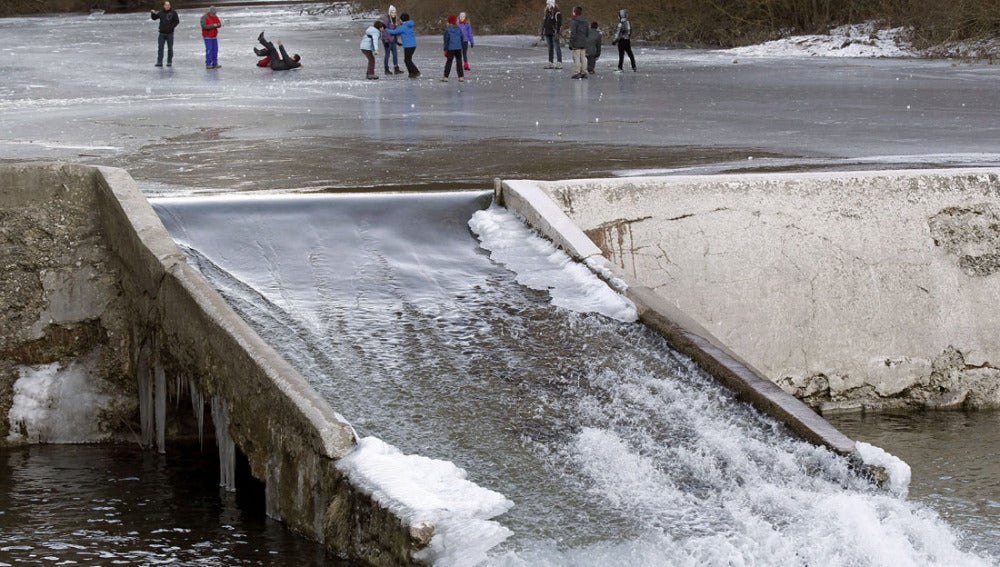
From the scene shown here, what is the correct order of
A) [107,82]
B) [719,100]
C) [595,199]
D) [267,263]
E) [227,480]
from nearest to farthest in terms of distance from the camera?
1. [227,480]
2. [267,263]
3. [595,199]
4. [719,100]
5. [107,82]

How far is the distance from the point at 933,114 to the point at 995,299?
879cm

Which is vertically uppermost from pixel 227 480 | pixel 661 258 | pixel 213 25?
pixel 213 25

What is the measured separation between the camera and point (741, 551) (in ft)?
17.6

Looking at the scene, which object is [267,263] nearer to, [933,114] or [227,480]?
[227,480]

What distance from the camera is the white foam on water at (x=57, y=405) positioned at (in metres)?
8.50

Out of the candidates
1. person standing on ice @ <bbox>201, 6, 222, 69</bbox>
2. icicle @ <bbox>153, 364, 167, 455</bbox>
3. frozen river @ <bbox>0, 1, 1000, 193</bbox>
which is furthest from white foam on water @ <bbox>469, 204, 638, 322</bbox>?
person standing on ice @ <bbox>201, 6, 222, 69</bbox>

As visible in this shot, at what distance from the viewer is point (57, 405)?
855 cm

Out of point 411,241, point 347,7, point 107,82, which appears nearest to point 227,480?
point 411,241

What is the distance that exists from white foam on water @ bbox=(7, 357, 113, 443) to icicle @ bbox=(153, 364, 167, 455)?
605mm

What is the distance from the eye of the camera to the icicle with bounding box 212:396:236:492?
687 cm

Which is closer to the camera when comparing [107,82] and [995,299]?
[995,299]

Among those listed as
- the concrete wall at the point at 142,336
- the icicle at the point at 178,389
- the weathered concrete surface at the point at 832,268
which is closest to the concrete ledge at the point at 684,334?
the weathered concrete surface at the point at 832,268

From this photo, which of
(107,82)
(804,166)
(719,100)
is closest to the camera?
(804,166)

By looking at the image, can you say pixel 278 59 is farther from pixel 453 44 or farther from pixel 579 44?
pixel 579 44
